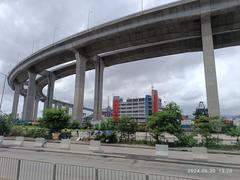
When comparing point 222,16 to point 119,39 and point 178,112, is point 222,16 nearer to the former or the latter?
point 119,39

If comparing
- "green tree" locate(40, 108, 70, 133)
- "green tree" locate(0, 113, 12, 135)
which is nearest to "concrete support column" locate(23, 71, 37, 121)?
"green tree" locate(0, 113, 12, 135)

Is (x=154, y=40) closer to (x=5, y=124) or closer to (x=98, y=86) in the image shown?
(x=98, y=86)

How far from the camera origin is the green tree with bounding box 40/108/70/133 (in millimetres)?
30500

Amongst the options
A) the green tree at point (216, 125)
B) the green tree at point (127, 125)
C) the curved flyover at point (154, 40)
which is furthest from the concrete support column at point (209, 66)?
the green tree at point (127, 125)

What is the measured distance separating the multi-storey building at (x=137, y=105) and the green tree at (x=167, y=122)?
376ft

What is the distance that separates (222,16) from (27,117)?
208 feet

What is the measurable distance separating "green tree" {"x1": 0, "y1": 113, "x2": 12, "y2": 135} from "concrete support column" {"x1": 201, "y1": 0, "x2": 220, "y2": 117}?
33.5 meters

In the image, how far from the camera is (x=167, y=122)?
2227 centimetres

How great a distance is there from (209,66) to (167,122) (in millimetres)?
18024

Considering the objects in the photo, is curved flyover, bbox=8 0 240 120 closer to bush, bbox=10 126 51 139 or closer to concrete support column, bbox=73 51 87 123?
concrete support column, bbox=73 51 87 123

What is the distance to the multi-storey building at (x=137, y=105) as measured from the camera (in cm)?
14100

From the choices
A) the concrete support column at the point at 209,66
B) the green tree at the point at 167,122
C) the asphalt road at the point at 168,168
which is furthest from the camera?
the concrete support column at the point at 209,66

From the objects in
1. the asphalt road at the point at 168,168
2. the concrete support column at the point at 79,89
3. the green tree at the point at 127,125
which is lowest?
the asphalt road at the point at 168,168

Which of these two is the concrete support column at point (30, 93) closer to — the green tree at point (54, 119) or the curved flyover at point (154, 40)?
the curved flyover at point (154, 40)
